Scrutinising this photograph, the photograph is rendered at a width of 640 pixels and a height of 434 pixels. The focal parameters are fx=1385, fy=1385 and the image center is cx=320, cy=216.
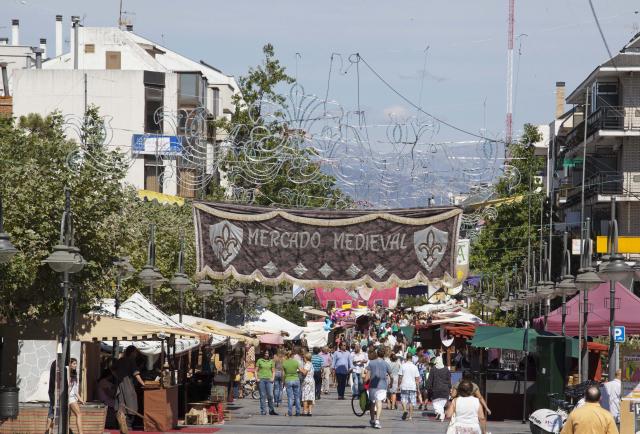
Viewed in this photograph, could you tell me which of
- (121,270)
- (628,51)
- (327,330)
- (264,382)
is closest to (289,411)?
(264,382)

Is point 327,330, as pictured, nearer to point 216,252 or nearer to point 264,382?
point 264,382

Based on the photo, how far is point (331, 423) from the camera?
1168 inches

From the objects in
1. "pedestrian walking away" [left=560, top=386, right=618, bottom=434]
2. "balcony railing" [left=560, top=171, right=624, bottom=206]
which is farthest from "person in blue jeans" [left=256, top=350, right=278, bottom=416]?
"balcony railing" [left=560, top=171, right=624, bottom=206]

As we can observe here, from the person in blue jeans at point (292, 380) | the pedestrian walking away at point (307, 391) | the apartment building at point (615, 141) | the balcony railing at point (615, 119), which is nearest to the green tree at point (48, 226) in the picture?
the person in blue jeans at point (292, 380)

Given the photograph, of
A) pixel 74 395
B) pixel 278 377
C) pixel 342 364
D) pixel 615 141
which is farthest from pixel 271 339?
pixel 615 141

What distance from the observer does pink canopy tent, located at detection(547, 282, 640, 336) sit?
31.2 metres

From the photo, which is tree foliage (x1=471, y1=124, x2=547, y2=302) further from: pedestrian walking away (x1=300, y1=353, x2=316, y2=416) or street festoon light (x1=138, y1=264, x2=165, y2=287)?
street festoon light (x1=138, y1=264, x2=165, y2=287)

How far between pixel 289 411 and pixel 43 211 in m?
9.72

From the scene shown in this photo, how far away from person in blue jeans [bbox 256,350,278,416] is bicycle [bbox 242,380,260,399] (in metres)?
9.74

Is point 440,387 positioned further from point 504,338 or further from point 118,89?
point 118,89

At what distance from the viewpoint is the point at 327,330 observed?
62531 millimetres

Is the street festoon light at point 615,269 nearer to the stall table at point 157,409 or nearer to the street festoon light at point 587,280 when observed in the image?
the street festoon light at point 587,280

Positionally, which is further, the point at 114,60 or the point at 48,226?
the point at 114,60

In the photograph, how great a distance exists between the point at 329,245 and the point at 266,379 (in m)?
7.07
